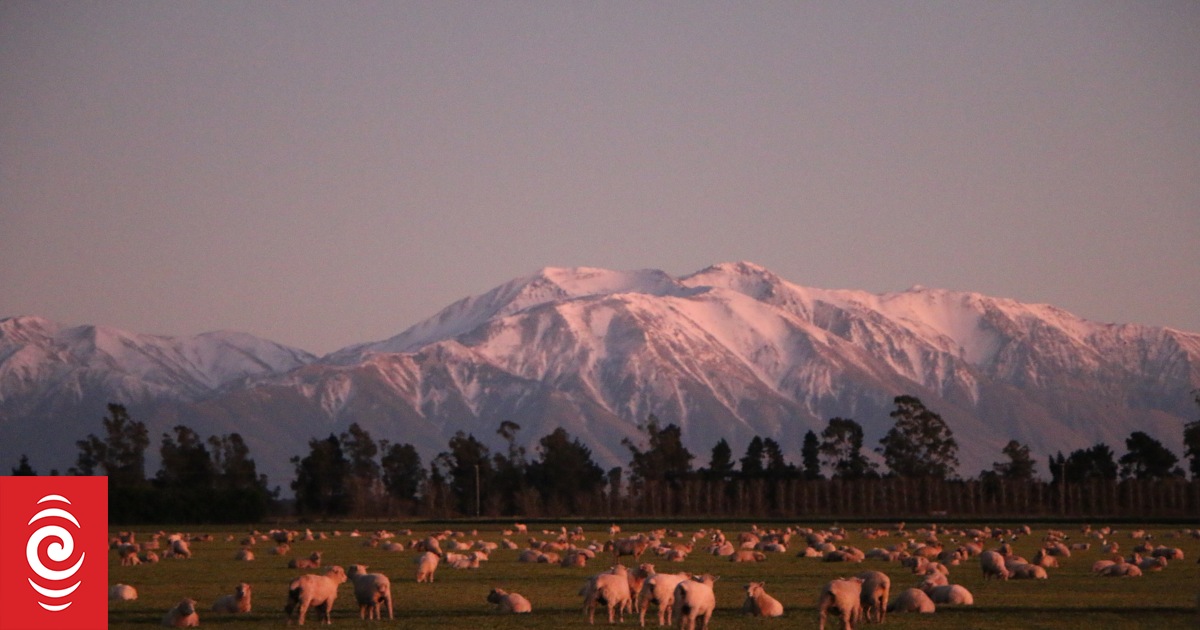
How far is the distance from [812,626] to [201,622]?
11991 mm

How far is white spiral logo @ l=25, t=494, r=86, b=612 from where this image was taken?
26531mm

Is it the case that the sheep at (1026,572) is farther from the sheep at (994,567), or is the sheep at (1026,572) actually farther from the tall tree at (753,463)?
the tall tree at (753,463)

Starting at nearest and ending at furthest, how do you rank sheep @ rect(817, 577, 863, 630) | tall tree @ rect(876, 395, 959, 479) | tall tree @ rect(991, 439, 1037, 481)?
sheep @ rect(817, 577, 863, 630) < tall tree @ rect(876, 395, 959, 479) < tall tree @ rect(991, 439, 1037, 481)

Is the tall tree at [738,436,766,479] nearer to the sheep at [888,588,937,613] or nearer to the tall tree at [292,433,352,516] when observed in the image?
the tall tree at [292,433,352,516]

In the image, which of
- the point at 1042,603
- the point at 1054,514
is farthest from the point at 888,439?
the point at 1042,603

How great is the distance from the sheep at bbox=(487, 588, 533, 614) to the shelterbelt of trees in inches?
3352

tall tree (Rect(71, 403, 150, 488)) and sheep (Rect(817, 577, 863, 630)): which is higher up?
tall tree (Rect(71, 403, 150, 488))

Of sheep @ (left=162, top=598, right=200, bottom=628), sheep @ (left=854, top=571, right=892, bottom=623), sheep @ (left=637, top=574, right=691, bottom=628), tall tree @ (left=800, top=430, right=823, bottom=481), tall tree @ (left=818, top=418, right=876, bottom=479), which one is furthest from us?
tall tree @ (left=800, top=430, right=823, bottom=481)

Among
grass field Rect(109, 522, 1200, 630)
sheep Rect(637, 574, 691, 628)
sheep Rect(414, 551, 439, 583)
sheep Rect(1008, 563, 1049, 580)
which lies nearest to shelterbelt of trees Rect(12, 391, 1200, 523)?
grass field Rect(109, 522, 1200, 630)

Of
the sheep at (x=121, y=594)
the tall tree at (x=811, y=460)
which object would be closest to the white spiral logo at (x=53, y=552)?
the sheep at (x=121, y=594)

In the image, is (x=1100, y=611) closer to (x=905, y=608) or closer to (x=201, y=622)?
(x=905, y=608)

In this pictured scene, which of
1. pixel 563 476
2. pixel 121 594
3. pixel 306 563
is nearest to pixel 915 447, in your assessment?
pixel 563 476

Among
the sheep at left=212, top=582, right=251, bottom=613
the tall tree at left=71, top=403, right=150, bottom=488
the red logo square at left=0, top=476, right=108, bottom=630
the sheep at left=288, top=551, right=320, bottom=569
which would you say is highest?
the tall tree at left=71, top=403, right=150, bottom=488

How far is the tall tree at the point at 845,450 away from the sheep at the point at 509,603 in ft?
384
